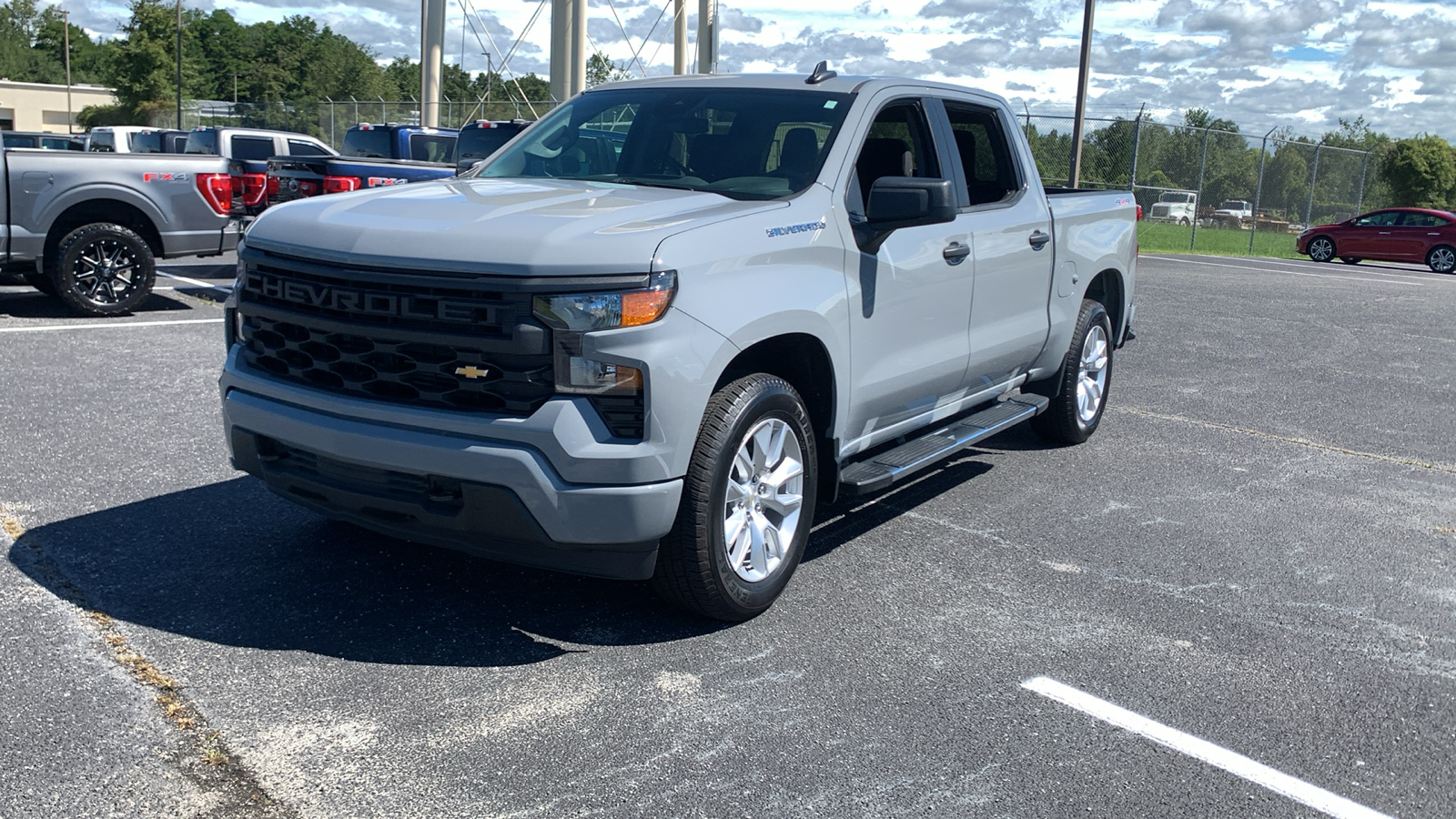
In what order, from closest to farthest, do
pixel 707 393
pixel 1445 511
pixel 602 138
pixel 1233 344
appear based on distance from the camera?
pixel 707 393 → pixel 602 138 → pixel 1445 511 → pixel 1233 344

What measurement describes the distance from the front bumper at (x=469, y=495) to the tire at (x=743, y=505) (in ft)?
0.38

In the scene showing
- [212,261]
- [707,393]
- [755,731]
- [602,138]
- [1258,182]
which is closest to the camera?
[755,731]

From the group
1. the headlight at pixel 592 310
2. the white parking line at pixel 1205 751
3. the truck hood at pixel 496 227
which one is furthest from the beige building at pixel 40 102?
the white parking line at pixel 1205 751

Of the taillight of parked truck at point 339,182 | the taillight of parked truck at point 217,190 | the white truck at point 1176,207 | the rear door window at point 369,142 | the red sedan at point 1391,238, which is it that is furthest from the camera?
the white truck at point 1176,207

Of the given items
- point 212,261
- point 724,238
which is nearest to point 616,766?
point 724,238

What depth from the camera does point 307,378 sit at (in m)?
4.31

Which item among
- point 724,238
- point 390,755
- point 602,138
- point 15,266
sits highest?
point 602,138

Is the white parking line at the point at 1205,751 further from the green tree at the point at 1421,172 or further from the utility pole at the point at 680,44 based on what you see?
the green tree at the point at 1421,172

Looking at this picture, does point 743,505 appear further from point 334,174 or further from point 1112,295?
point 334,174

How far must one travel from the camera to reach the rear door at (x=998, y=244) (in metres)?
5.89

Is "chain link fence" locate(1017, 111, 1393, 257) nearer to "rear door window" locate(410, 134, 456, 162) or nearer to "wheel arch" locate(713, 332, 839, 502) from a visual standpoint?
"rear door window" locate(410, 134, 456, 162)

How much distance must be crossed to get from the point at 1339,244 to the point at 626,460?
30490 millimetres

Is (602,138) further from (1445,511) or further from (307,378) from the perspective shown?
(1445,511)

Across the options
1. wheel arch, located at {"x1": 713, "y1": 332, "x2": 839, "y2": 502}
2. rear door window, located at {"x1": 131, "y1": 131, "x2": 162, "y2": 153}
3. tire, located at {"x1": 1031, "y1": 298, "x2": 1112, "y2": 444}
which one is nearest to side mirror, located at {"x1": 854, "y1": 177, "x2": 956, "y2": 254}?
wheel arch, located at {"x1": 713, "y1": 332, "x2": 839, "y2": 502}
